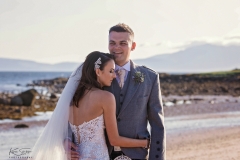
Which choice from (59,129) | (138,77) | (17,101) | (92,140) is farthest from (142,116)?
(17,101)

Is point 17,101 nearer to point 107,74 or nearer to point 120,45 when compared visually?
point 120,45

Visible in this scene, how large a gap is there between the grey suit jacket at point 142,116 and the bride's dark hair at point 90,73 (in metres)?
0.32

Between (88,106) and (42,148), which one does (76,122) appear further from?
(42,148)

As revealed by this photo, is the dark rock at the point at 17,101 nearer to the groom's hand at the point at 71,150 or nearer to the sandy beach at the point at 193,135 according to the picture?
the sandy beach at the point at 193,135

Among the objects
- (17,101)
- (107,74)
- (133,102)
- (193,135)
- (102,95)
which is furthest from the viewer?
(17,101)

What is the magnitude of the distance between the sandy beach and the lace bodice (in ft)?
20.4

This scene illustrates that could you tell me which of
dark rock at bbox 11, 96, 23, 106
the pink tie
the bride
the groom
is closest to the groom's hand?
the bride

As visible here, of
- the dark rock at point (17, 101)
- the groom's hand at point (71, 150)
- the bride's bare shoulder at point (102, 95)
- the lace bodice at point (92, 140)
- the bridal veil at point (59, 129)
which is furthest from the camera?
the dark rock at point (17, 101)

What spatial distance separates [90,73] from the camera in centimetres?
475

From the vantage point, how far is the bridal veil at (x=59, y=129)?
4938 millimetres

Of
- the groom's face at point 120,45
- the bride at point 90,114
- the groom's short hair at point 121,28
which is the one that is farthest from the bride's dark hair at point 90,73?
the groom's short hair at point 121,28

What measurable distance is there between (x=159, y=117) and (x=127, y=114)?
36cm

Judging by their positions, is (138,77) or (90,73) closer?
(90,73)

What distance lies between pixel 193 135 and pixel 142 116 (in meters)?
9.70
